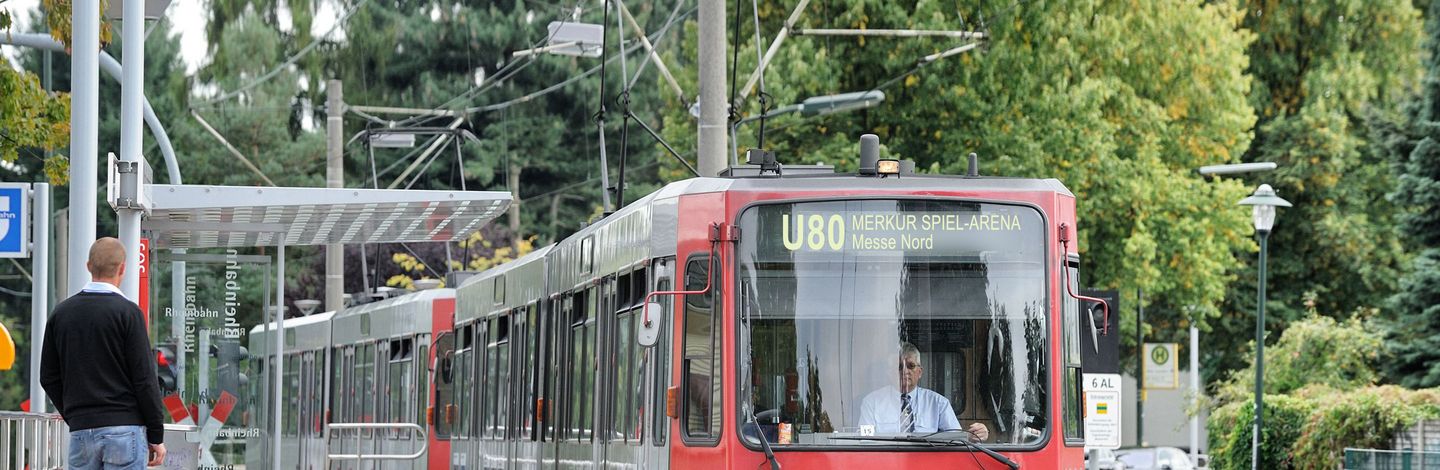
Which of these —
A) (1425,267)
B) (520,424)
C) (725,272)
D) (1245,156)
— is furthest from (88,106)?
(1245,156)

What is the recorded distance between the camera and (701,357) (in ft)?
38.2

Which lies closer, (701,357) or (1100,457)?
(701,357)

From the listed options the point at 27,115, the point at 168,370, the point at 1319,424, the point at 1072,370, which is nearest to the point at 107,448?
the point at 1072,370

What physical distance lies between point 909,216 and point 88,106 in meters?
4.41

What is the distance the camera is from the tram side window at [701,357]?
37.8 ft

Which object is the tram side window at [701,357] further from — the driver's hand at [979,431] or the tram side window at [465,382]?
the tram side window at [465,382]

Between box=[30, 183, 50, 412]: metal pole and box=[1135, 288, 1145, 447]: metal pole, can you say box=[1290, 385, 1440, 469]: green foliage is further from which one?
box=[30, 183, 50, 412]: metal pole

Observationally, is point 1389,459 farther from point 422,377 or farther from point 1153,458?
point 1153,458

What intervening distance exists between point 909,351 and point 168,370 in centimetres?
746

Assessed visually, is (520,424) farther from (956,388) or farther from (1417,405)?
(1417,405)

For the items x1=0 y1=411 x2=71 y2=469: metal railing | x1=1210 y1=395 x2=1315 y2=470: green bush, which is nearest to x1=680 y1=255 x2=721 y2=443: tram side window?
x1=0 y1=411 x2=71 y2=469: metal railing

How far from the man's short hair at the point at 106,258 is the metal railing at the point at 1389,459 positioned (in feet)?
74.3

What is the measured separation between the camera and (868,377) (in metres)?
11.3

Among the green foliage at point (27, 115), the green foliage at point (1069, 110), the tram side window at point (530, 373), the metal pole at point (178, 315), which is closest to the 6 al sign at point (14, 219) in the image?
the green foliage at point (27, 115)
